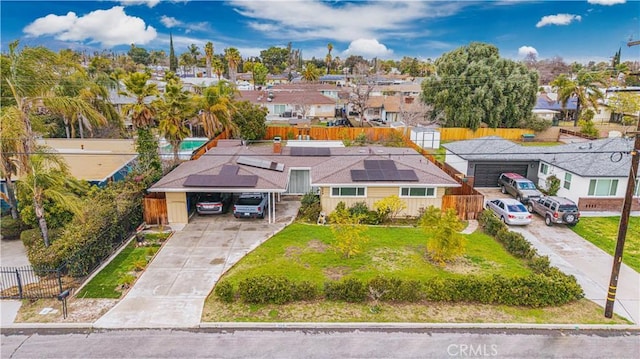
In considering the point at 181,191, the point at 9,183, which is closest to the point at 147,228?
the point at 181,191

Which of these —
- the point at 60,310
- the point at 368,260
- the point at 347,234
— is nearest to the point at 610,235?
the point at 368,260

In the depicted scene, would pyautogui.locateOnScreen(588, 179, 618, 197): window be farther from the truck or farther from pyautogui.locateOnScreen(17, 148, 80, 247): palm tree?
pyautogui.locateOnScreen(17, 148, 80, 247): palm tree

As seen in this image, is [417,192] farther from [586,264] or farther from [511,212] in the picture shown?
[586,264]

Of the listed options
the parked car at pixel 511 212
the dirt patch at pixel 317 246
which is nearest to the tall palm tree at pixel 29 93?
the dirt patch at pixel 317 246

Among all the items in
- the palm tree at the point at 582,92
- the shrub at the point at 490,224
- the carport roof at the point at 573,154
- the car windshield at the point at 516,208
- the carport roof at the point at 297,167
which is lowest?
the shrub at the point at 490,224

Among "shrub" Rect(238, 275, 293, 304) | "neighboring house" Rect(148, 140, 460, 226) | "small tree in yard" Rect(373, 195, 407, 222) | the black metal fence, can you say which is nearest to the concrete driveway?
"neighboring house" Rect(148, 140, 460, 226)

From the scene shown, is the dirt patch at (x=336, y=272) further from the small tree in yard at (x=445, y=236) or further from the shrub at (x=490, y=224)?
the shrub at (x=490, y=224)
